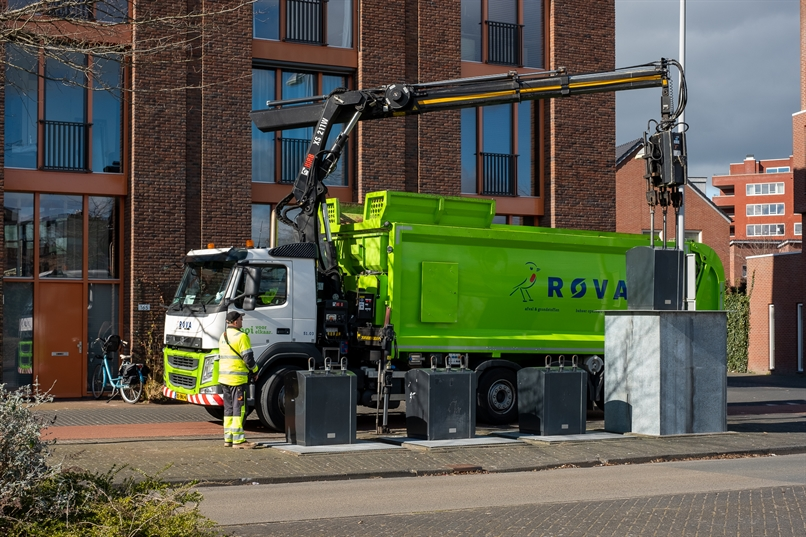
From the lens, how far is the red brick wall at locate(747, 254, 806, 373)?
35.3 metres

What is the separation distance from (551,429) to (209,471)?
217 inches

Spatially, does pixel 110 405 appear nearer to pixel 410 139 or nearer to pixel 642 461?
pixel 410 139

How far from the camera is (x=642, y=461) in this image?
1309cm

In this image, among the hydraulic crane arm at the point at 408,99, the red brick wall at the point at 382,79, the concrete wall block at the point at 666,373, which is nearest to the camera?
the concrete wall block at the point at 666,373

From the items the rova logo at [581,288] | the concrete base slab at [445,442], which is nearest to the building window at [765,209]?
the rova logo at [581,288]

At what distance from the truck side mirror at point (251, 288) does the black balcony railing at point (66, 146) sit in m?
7.02

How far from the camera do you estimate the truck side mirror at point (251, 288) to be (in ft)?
50.4

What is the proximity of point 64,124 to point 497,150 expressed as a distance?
10.1m

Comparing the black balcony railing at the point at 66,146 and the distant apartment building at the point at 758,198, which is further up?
the distant apartment building at the point at 758,198

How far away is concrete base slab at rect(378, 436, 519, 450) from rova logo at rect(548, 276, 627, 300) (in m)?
4.14

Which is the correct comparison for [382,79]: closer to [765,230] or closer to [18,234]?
[18,234]

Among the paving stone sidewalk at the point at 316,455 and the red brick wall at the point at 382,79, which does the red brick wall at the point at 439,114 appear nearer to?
the red brick wall at the point at 382,79

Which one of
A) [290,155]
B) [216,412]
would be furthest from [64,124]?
[216,412]

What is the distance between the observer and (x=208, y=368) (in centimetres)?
1506
